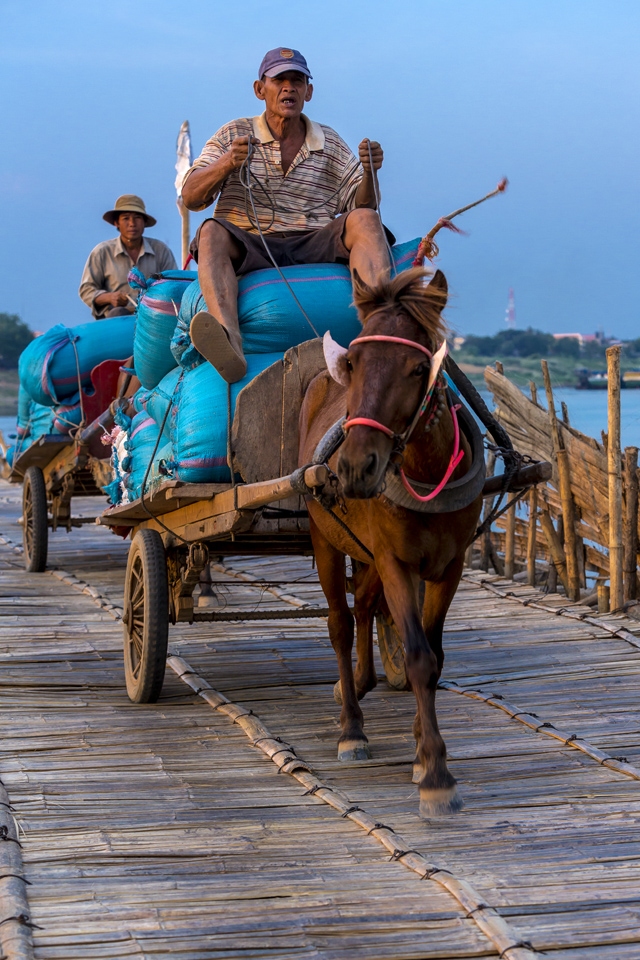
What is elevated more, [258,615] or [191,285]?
[191,285]

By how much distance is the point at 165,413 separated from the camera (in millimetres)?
5277

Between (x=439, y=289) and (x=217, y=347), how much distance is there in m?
1.05

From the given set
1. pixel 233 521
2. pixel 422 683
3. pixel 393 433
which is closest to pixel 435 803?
pixel 422 683

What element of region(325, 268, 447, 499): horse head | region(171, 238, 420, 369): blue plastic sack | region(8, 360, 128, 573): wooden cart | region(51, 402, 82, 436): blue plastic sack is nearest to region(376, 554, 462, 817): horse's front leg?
region(325, 268, 447, 499): horse head

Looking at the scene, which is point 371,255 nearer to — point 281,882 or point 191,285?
point 191,285

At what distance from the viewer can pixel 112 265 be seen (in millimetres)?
9016

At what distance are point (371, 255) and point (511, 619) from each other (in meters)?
2.99

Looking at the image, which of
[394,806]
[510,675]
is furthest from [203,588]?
[394,806]

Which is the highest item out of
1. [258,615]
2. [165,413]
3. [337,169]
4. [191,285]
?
[337,169]

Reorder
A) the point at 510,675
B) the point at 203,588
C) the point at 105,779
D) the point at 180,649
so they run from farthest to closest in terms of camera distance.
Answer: the point at 203,588 < the point at 180,649 < the point at 510,675 < the point at 105,779

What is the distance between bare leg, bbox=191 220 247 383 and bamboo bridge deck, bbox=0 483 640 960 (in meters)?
1.46

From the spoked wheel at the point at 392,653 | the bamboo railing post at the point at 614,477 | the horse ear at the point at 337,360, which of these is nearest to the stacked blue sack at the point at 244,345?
the horse ear at the point at 337,360

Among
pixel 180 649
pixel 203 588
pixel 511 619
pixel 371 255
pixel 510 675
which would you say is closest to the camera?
pixel 371 255

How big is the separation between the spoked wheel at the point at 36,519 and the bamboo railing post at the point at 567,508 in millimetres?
3877
